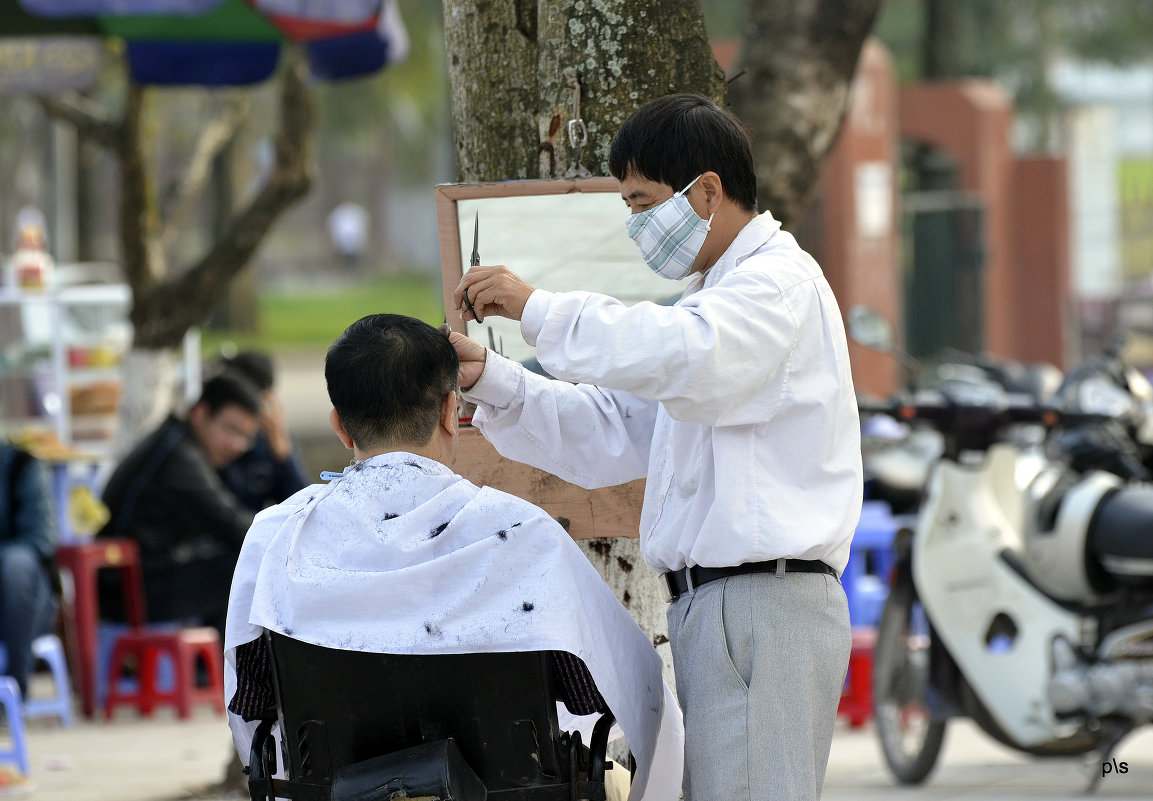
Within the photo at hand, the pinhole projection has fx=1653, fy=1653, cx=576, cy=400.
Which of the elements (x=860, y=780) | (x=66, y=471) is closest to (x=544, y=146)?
(x=860, y=780)

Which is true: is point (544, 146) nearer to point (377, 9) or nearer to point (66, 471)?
point (377, 9)

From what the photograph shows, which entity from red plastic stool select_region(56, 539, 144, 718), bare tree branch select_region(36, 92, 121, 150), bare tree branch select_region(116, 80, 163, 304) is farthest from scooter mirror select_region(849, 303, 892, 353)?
bare tree branch select_region(36, 92, 121, 150)

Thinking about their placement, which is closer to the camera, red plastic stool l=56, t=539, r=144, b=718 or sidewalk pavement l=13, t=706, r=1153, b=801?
sidewalk pavement l=13, t=706, r=1153, b=801

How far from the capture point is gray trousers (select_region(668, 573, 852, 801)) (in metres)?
2.57

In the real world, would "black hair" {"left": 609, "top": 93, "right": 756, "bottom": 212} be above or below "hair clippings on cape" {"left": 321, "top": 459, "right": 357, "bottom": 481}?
above

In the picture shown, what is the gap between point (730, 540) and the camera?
2541 mm

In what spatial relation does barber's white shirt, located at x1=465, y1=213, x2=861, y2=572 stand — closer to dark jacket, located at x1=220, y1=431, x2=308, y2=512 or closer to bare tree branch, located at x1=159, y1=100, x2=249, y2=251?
dark jacket, located at x1=220, y1=431, x2=308, y2=512

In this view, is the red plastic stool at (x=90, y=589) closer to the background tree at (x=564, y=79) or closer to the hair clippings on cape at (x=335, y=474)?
the background tree at (x=564, y=79)

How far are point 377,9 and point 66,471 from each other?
2.65 metres

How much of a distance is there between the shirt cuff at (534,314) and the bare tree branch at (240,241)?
5575 mm

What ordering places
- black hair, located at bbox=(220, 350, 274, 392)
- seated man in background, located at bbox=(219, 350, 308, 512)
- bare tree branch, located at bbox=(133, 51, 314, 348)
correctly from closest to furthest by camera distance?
black hair, located at bbox=(220, 350, 274, 392), seated man in background, located at bbox=(219, 350, 308, 512), bare tree branch, located at bbox=(133, 51, 314, 348)

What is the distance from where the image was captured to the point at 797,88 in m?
5.57

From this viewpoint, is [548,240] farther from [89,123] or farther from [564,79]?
[89,123]

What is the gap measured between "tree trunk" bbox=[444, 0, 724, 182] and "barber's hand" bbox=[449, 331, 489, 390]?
67 centimetres
